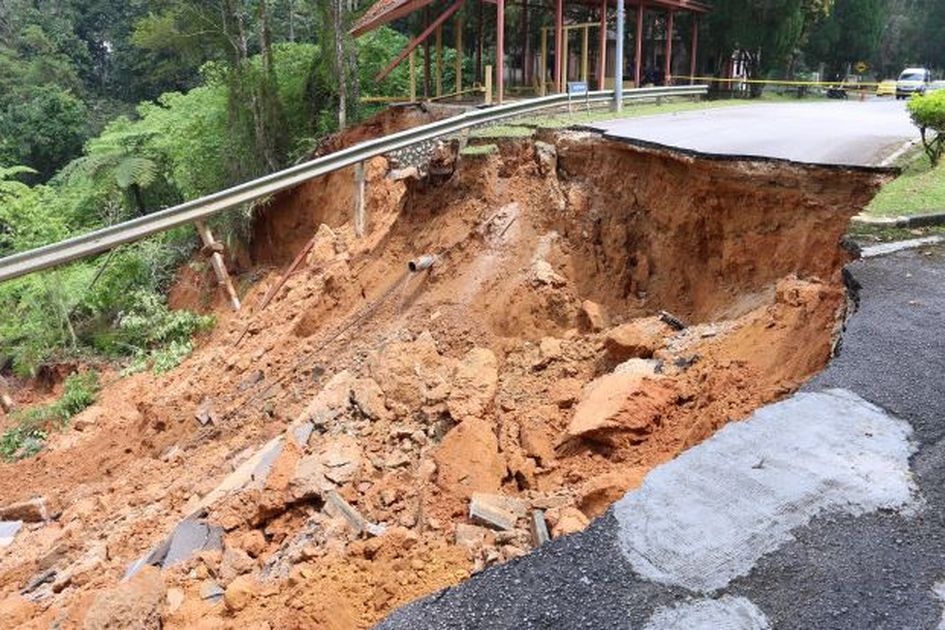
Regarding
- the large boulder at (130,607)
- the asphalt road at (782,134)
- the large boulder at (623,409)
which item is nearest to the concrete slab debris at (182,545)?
the large boulder at (130,607)

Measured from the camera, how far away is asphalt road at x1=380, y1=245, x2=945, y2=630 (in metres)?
3.21

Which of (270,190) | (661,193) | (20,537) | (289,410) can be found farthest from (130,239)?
(661,193)

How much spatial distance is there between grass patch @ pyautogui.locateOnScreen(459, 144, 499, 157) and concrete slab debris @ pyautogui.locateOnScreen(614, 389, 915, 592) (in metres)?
7.47

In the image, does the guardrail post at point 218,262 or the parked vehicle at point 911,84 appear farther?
the parked vehicle at point 911,84

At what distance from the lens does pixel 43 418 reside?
13273 mm

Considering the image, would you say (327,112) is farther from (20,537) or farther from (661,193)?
(20,537)

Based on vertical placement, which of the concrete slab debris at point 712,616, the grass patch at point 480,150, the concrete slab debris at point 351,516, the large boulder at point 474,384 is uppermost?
the grass patch at point 480,150

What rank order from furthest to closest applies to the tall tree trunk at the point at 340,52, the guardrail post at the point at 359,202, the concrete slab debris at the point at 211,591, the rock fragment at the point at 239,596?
1. the tall tree trunk at the point at 340,52
2. the guardrail post at the point at 359,202
3. the concrete slab debris at the point at 211,591
4. the rock fragment at the point at 239,596

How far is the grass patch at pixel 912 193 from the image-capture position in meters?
7.73

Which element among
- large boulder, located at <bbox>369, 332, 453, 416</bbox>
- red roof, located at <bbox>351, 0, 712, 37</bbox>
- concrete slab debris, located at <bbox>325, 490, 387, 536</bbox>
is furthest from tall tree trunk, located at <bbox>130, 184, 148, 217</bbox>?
concrete slab debris, located at <bbox>325, 490, 387, 536</bbox>

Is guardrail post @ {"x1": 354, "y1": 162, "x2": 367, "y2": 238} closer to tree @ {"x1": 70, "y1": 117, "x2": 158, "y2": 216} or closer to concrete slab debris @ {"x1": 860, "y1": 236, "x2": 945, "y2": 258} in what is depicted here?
concrete slab debris @ {"x1": 860, "y1": 236, "x2": 945, "y2": 258}

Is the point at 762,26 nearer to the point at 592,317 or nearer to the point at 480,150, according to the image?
the point at 480,150

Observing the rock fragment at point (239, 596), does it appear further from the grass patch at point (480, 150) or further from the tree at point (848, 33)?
the tree at point (848, 33)

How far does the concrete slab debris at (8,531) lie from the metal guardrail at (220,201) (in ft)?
10.4
